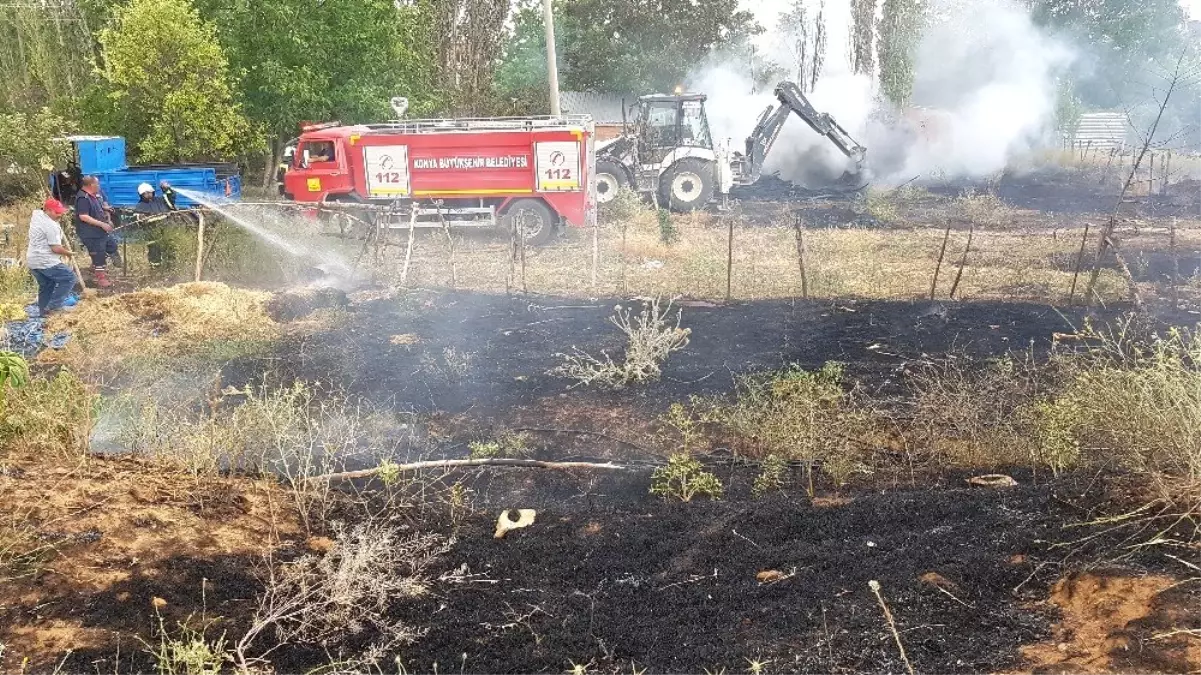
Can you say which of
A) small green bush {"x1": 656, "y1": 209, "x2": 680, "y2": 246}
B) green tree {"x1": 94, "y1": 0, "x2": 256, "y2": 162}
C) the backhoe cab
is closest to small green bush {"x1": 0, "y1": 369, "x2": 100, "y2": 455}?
small green bush {"x1": 656, "y1": 209, "x2": 680, "y2": 246}

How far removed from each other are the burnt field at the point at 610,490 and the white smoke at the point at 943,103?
14423 mm

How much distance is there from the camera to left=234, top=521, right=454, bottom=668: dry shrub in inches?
136

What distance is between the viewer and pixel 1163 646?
9.22 feet

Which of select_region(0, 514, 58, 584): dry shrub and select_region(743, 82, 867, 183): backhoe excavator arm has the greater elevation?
select_region(743, 82, 867, 183): backhoe excavator arm

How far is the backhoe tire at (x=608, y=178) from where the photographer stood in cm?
1702

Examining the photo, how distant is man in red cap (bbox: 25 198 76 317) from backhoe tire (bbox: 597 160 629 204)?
10207 mm

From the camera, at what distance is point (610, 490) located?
5211 millimetres

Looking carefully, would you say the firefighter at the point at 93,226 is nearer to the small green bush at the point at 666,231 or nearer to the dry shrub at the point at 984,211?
the small green bush at the point at 666,231

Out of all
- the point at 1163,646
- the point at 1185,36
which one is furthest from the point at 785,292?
the point at 1185,36

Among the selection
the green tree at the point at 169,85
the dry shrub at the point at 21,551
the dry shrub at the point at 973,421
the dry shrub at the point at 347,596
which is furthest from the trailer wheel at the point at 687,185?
the dry shrub at the point at 21,551

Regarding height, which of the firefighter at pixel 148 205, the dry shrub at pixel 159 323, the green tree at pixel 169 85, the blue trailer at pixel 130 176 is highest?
the green tree at pixel 169 85

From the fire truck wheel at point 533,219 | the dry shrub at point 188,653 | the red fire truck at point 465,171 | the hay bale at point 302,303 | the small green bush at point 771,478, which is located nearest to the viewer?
the dry shrub at point 188,653

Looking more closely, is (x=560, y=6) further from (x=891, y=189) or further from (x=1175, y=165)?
(x=1175, y=165)

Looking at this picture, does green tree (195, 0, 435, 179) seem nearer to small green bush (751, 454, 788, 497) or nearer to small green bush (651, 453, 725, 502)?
small green bush (651, 453, 725, 502)
